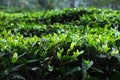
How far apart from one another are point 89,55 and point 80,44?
0.53ft

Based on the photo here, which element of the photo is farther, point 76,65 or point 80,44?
point 80,44

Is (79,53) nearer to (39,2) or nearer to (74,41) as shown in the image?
(74,41)

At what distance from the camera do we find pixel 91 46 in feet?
8.57

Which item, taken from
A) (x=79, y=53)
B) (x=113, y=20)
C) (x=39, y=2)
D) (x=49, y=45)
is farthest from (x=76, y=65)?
(x=39, y=2)

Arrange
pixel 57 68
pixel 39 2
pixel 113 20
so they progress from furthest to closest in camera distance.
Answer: pixel 39 2 < pixel 113 20 < pixel 57 68

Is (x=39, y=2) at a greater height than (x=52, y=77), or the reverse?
(x=52, y=77)

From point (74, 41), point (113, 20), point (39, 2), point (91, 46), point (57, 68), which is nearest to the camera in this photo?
point (57, 68)

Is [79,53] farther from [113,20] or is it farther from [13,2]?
[13,2]

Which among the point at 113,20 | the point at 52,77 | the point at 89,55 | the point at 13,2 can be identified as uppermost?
the point at 89,55

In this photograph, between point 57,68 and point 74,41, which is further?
point 74,41

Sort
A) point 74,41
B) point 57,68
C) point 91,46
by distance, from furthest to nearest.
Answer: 1. point 74,41
2. point 91,46
3. point 57,68

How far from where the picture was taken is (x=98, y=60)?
2.55 metres

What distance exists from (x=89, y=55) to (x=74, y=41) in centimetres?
27

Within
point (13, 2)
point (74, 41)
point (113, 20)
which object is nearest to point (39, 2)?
point (13, 2)
